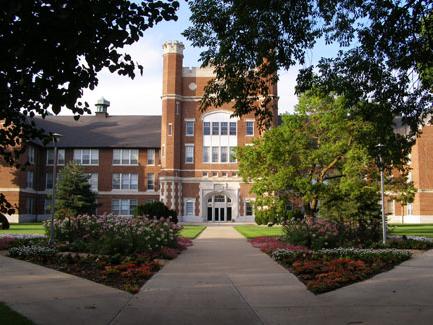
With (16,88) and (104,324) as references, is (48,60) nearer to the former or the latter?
(16,88)

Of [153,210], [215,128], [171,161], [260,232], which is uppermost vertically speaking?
Result: [215,128]

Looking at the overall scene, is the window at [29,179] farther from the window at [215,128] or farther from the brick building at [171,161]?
the window at [215,128]

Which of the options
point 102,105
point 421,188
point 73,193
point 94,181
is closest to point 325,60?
point 73,193

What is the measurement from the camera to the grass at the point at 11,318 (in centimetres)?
698

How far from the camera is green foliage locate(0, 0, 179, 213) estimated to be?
477cm

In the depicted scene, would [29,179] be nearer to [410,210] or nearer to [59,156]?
[59,156]

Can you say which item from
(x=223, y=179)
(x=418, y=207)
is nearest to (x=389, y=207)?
(x=418, y=207)

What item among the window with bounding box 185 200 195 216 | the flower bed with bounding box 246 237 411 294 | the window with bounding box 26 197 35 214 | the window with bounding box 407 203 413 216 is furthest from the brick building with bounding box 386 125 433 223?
the flower bed with bounding box 246 237 411 294

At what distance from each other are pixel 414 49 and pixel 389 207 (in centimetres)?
5764

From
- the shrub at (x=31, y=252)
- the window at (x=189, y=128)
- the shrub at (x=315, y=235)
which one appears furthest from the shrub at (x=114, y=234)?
the window at (x=189, y=128)

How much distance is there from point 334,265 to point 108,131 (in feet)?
196

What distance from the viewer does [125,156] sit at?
66750 mm

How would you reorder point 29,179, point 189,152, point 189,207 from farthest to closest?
point 189,152
point 189,207
point 29,179

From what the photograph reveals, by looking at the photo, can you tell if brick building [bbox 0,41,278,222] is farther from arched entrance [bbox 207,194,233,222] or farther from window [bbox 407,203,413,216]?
window [bbox 407,203,413,216]
